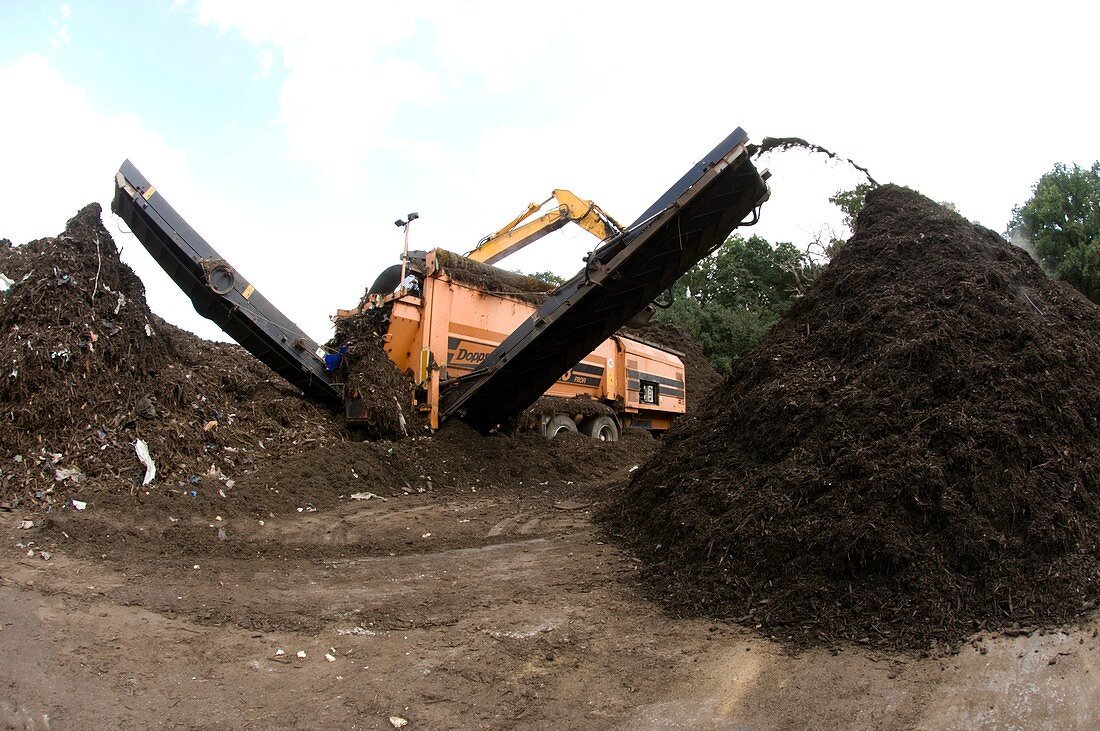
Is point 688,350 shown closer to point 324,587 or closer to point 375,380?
point 375,380

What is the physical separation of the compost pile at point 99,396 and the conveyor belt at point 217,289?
1.48 feet

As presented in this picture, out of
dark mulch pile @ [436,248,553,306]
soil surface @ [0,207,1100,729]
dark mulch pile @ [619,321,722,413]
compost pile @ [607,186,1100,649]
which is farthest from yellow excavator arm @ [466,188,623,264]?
dark mulch pile @ [619,321,722,413]

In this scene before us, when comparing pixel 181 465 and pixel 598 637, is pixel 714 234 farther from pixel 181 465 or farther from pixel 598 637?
pixel 181 465

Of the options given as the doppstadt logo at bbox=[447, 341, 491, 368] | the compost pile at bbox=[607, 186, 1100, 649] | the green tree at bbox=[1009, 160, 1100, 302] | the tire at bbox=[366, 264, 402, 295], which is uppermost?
the green tree at bbox=[1009, 160, 1100, 302]

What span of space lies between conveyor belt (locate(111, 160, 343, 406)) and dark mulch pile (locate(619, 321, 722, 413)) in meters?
14.2

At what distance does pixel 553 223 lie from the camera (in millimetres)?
11656

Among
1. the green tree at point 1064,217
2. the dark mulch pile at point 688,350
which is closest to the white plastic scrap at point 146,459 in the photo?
the dark mulch pile at point 688,350

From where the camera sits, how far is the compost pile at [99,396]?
5.91 metres

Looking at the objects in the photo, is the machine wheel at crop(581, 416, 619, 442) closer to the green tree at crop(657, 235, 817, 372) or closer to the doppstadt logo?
the doppstadt logo

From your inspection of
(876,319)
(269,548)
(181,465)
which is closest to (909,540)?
(876,319)

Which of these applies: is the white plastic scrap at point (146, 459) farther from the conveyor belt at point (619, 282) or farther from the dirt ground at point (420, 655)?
the conveyor belt at point (619, 282)

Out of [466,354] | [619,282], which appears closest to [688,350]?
[466,354]

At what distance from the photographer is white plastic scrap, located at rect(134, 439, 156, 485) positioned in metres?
6.05

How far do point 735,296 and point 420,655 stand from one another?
26.1 m
